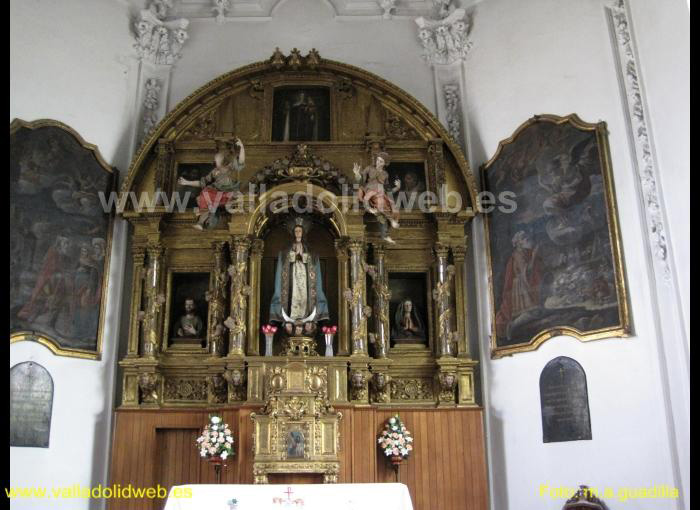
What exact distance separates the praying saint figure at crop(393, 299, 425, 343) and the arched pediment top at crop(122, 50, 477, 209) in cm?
209

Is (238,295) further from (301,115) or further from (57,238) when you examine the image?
(301,115)

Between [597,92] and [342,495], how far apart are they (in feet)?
22.3

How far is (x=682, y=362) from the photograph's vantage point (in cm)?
888

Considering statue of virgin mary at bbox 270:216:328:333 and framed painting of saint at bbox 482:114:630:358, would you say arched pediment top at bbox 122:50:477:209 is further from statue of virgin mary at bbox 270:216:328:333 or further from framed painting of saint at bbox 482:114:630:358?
statue of virgin mary at bbox 270:216:328:333

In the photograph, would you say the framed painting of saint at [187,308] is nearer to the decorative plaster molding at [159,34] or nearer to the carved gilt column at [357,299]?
the carved gilt column at [357,299]

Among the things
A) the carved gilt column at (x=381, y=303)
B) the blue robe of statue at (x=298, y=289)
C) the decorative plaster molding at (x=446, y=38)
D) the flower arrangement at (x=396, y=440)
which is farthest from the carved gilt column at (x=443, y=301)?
the decorative plaster molding at (x=446, y=38)

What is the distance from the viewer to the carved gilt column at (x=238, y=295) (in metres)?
11.3

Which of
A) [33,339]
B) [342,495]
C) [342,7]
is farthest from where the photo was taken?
[342,7]

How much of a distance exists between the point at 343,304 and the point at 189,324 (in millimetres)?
2484

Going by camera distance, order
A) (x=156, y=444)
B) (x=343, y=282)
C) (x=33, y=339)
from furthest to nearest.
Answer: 1. (x=343, y=282)
2. (x=156, y=444)
3. (x=33, y=339)

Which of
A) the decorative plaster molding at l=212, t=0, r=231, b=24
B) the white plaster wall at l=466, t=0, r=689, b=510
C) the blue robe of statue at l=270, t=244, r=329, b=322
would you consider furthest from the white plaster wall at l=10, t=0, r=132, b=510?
the white plaster wall at l=466, t=0, r=689, b=510

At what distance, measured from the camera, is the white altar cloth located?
8297mm

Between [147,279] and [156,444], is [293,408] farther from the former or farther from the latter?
[147,279]

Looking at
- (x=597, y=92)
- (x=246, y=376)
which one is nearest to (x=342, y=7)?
(x=597, y=92)
